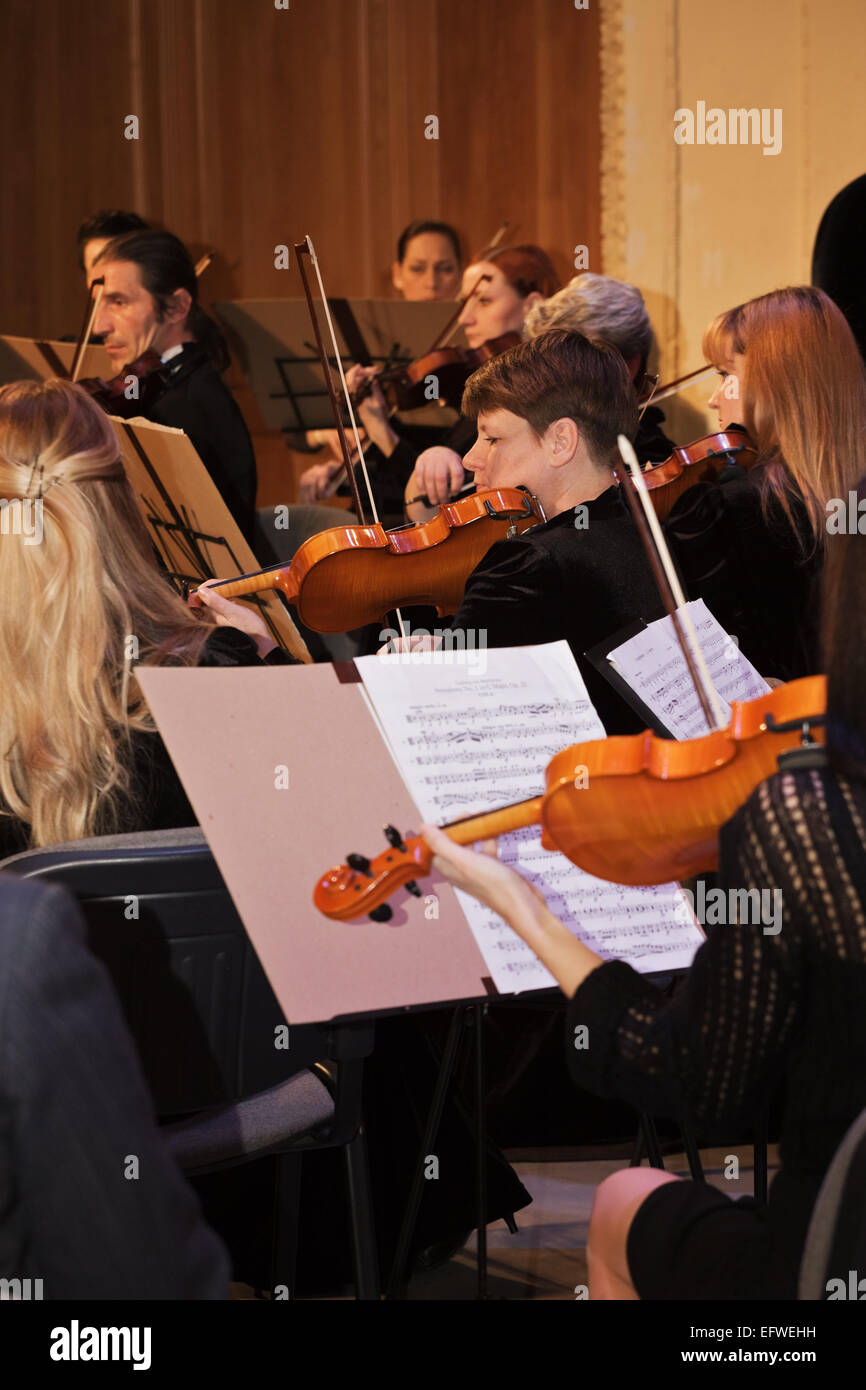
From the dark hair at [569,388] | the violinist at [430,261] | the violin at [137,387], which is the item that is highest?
the violinist at [430,261]

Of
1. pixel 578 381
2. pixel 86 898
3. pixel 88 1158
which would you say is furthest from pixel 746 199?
pixel 88 1158

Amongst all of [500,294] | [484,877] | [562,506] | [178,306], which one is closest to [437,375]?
[500,294]

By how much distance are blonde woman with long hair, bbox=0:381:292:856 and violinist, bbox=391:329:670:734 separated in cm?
56

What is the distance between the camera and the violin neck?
1.30 m

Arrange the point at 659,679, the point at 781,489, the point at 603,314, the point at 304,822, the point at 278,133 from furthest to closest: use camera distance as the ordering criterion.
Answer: the point at 278,133 < the point at 603,314 < the point at 781,489 < the point at 659,679 < the point at 304,822

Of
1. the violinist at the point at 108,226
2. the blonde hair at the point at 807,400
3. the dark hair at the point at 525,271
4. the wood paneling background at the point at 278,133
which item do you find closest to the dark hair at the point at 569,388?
the blonde hair at the point at 807,400

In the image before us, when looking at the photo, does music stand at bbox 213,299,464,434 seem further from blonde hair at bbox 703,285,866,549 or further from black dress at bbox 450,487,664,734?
black dress at bbox 450,487,664,734

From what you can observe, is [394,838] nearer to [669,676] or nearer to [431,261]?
[669,676]

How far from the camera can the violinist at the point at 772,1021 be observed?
43.3 inches

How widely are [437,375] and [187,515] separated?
5.13 ft

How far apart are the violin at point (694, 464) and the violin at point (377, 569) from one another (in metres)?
0.32

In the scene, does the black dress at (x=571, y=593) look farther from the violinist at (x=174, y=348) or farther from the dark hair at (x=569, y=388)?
the violinist at (x=174, y=348)

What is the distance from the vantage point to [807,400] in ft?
8.23
